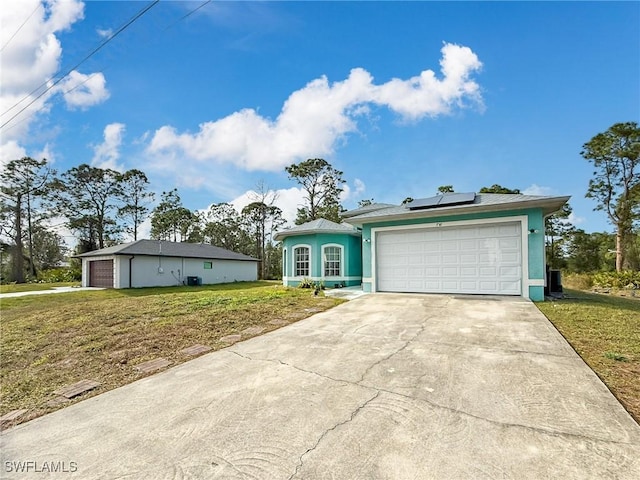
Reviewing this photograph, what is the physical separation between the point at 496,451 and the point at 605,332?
4.84m

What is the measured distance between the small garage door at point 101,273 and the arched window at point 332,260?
1364 centimetres

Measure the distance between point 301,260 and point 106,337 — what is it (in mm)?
9213

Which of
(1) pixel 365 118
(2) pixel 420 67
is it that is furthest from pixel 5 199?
(2) pixel 420 67

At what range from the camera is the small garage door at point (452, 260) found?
367 inches

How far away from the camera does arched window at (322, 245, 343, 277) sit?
45.8ft

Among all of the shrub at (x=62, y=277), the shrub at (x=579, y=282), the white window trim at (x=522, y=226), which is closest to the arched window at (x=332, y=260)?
the white window trim at (x=522, y=226)

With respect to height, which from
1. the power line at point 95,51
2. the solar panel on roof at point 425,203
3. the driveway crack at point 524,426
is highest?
the power line at point 95,51

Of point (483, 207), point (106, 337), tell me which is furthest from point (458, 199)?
point (106, 337)

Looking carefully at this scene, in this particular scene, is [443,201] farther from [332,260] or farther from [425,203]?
[332,260]

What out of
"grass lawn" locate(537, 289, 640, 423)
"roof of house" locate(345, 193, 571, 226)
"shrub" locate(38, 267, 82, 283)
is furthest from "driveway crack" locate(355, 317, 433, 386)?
"shrub" locate(38, 267, 82, 283)

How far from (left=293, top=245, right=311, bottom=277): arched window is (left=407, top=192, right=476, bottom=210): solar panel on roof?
17.5 feet

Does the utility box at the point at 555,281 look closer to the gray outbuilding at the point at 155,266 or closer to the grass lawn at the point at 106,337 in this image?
the grass lawn at the point at 106,337

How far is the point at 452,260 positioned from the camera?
1004cm

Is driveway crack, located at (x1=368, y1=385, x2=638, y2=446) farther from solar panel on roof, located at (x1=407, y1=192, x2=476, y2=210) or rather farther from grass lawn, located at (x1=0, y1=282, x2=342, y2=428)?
solar panel on roof, located at (x1=407, y1=192, x2=476, y2=210)
